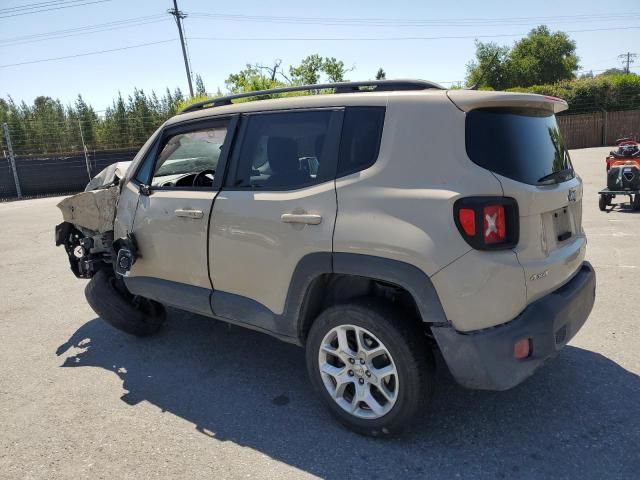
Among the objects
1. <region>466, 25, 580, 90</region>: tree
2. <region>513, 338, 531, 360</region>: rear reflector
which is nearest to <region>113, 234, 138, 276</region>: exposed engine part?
<region>513, 338, 531, 360</region>: rear reflector

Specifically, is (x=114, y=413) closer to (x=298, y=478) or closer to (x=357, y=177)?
(x=298, y=478)

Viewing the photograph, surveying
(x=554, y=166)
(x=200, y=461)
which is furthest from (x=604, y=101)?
(x=200, y=461)

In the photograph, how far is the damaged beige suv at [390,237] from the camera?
8.03 feet

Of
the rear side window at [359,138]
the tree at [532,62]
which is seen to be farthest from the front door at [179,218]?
the tree at [532,62]

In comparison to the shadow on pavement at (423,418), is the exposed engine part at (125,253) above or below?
Result: above

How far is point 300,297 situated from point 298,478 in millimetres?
974

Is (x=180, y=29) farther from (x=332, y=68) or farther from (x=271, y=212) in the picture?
(x=271, y=212)

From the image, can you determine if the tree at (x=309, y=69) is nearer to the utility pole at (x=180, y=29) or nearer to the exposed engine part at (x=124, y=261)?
the utility pole at (x=180, y=29)

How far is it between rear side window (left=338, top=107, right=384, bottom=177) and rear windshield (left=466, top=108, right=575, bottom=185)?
49 cm

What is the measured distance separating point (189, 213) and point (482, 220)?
79.2 inches

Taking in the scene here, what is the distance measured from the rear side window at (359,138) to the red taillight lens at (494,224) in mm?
670

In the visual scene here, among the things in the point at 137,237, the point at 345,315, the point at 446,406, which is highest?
the point at 137,237

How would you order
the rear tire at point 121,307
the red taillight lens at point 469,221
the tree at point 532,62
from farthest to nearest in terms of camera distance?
the tree at point 532,62, the rear tire at point 121,307, the red taillight lens at point 469,221

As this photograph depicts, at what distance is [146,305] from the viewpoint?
463 centimetres
